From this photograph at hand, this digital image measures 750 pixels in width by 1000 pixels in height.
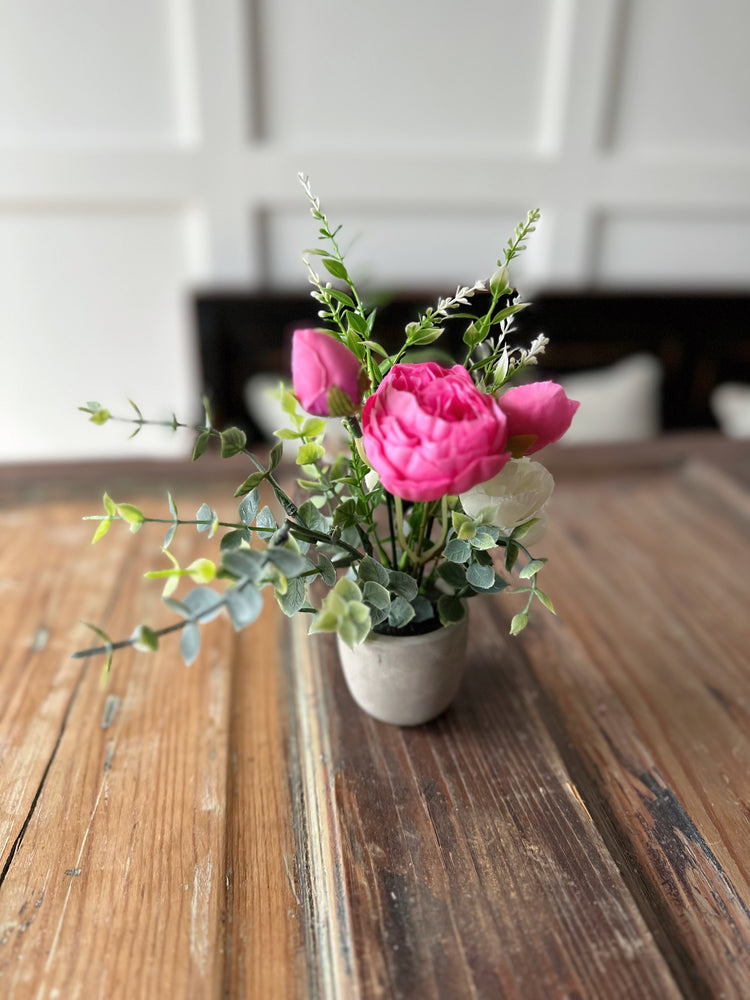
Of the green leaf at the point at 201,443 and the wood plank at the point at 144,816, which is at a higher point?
the green leaf at the point at 201,443

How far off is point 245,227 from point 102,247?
370 mm

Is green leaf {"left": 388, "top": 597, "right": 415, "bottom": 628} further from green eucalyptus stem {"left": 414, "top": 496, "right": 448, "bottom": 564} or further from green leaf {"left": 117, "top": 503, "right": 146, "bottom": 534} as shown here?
green leaf {"left": 117, "top": 503, "right": 146, "bottom": 534}

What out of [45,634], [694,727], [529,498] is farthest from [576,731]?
[45,634]

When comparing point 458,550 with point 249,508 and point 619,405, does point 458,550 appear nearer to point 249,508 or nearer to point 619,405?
point 249,508

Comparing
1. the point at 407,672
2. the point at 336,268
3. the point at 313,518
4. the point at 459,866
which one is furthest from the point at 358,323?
the point at 459,866

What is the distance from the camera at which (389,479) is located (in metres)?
0.39

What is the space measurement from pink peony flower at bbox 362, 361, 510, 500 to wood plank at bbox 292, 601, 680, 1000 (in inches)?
9.9

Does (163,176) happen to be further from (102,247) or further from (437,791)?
(437,791)

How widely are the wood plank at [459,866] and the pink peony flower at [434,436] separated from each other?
0.25 metres

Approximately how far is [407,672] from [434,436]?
23 centimetres

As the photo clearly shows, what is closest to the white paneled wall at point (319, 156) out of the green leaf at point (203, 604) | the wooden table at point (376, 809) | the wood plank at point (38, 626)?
the wood plank at point (38, 626)

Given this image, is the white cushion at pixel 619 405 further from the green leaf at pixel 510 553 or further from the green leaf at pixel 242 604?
the green leaf at pixel 242 604

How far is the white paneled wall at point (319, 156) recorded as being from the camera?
160 centimetres

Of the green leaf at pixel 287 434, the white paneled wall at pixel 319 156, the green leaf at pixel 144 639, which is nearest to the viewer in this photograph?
the green leaf at pixel 144 639
